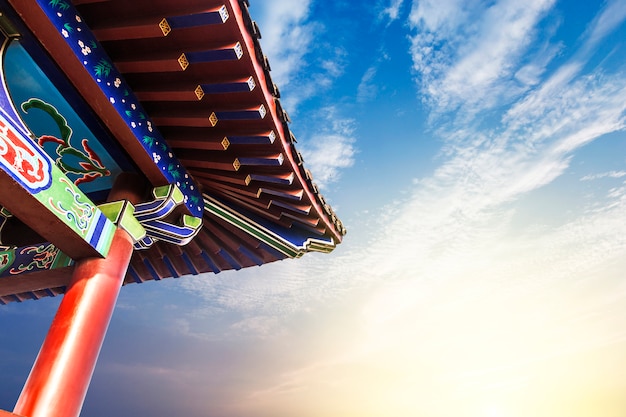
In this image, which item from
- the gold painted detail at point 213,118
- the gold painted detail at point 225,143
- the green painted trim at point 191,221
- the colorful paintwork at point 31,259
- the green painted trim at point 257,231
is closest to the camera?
the gold painted detail at point 213,118

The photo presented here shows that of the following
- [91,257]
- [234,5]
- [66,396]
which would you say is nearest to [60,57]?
[234,5]

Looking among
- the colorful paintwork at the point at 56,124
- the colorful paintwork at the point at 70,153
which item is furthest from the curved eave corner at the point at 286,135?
the colorful paintwork at the point at 70,153

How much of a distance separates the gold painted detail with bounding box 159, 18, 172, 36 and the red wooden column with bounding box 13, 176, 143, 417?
6.59ft

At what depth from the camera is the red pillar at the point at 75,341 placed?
2799 mm

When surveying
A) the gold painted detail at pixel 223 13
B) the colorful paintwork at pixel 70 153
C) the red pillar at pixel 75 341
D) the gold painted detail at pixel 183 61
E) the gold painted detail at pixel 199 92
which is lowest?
the red pillar at pixel 75 341

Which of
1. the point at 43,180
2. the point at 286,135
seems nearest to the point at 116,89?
the point at 43,180

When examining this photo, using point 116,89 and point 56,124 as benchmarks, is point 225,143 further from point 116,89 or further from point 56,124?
point 56,124

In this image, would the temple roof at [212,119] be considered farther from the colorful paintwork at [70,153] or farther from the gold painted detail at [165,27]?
the colorful paintwork at [70,153]

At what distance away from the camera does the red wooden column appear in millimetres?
2799

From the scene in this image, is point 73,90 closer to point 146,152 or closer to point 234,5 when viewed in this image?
point 146,152

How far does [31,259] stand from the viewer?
437cm

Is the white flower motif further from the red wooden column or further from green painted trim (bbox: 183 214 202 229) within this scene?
green painted trim (bbox: 183 214 202 229)

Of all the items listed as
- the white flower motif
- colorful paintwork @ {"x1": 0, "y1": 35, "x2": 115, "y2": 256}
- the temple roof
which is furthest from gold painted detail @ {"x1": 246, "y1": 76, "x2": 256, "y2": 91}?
colorful paintwork @ {"x1": 0, "y1": 35, "x2": 115, "y2": 256}

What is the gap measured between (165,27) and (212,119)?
0.93 m
